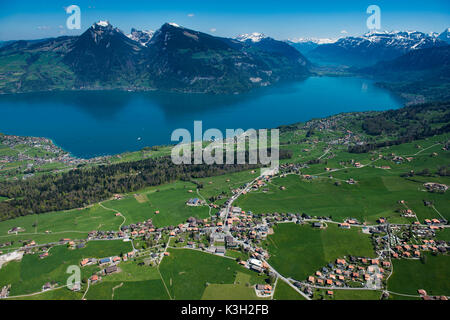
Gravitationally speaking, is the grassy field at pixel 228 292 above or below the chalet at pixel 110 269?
below

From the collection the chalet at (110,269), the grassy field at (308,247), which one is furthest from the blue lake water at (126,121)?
the grassy field at (308,247)

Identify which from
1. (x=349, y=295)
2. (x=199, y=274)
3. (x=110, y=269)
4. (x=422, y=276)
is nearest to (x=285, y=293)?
(x=349, y=295)

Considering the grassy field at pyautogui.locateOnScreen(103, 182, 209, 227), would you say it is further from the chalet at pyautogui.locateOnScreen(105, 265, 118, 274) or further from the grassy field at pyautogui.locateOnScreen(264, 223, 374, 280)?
the grassy field at pyautogui.locateOnScreen(264, 223, 374, 280)

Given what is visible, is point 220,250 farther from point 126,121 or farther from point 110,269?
point 126,121

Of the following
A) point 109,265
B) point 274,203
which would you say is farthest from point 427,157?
point 109,265

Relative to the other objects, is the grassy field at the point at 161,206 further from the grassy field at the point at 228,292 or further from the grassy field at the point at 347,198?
the grassy field at the point at 228,292

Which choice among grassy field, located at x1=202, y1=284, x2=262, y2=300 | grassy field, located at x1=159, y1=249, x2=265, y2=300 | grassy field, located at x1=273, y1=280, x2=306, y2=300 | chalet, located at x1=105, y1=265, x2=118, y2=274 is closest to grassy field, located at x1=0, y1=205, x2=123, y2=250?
chalet, located at x1=105, y1=265, x2=118, y2=274
